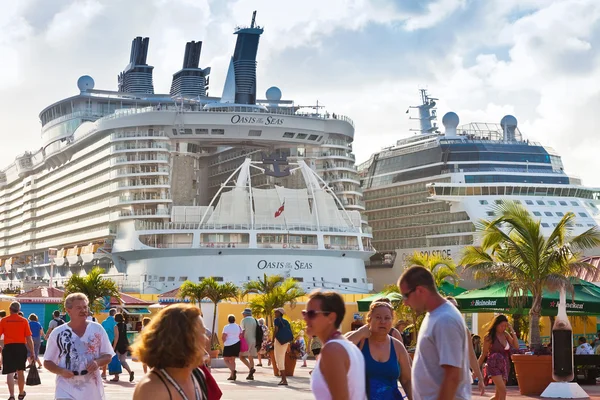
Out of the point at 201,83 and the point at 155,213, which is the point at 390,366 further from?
the point at 201,83

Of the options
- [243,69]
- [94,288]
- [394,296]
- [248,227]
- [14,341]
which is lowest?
[14,341]

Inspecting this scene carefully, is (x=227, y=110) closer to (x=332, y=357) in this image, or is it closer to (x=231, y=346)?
(x=231, y=346)

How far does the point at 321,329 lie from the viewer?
6105 millimetres

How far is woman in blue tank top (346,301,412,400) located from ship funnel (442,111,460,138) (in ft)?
273

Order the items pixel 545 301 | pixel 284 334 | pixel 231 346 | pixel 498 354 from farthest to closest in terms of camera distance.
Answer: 1. pixel 545 301
2. pixel 284 334
3. pixel 231 346
4. pixel 498 354

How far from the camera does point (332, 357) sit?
19.3 feet

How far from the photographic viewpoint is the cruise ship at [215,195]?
6388 centimetres

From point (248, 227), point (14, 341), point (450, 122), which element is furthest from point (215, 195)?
point (14, 341)

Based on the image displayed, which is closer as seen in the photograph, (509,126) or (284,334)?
(284,334)

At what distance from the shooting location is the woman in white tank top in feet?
19.2

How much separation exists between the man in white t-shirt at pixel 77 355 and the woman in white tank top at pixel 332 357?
2732 millimetres

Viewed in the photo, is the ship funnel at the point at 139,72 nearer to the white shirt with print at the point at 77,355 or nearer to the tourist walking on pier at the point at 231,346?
the tourist walking on pier at the point at 231,346

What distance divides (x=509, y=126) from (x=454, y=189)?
11924 mm

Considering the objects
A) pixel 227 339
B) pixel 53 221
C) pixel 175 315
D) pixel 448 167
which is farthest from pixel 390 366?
pixel 53 221
